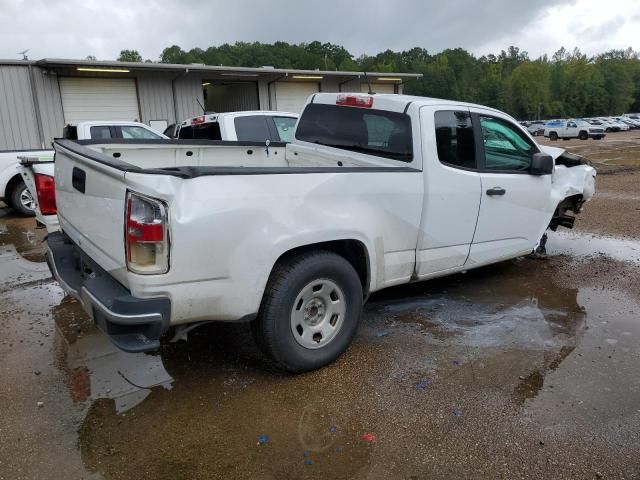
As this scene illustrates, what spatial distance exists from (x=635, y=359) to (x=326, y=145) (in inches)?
124

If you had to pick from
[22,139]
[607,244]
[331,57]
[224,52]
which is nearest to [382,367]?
[607,244]

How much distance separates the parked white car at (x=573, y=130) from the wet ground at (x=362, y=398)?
41268mm

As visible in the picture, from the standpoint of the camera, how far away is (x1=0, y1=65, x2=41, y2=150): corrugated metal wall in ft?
56.1

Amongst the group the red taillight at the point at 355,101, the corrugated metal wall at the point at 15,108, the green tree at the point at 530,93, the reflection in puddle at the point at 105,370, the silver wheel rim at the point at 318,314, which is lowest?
the reflection in puddle at the point at 105,370

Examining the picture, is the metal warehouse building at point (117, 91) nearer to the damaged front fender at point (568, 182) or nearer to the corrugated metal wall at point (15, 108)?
the corrugated metal wall at point (15, 108)

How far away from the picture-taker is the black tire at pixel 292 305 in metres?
3.29

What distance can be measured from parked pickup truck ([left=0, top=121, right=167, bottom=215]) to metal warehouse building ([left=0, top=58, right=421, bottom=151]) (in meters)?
7.93

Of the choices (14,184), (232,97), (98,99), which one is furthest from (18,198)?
(232,97)

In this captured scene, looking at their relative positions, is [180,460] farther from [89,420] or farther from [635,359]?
[635,359]

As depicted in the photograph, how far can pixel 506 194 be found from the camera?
481 centimetres

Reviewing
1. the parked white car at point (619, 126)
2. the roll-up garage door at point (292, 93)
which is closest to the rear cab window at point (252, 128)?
the roll-up garage door at point (292, 93)

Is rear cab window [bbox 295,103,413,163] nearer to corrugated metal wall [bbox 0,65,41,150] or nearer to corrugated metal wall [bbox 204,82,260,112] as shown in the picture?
corrugated metal wall [bbox 0,65,41,150]

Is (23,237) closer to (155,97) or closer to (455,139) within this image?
(455,139)

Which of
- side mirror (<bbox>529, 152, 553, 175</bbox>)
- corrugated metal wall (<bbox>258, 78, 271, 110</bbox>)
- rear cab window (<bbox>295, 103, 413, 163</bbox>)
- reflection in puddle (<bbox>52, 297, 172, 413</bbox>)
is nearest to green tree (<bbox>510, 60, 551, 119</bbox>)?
corrugated metal wall (<bbox>258, 78, 271, 110</bbox>)
